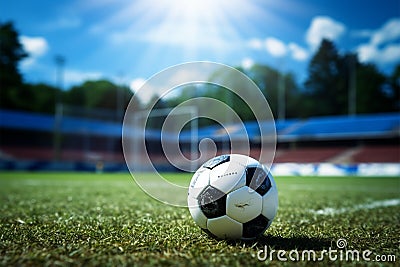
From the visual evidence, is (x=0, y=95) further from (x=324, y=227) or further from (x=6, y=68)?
(x=324, y=227)

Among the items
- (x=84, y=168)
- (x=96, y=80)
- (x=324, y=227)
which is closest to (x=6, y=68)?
(x=96, y=80)

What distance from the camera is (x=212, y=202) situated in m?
2.58

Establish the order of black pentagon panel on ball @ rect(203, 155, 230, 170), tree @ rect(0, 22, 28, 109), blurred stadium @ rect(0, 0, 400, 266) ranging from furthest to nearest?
tree @ rect(0, 22, 28, 109), blurred stadium @ rect(0, 0, 400, 266), black pentagon panel on ball @ rect(203, 155, 230, 170)

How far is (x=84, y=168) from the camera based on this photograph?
2661 centimetres

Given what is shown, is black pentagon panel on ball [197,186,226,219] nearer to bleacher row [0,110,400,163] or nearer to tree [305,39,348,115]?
bleacher row [0,110,400,163]

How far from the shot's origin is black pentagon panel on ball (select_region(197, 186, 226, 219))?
8.40 feet

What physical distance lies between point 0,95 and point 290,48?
2920 cm

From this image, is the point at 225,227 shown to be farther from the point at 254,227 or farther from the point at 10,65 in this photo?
the point at 10,65

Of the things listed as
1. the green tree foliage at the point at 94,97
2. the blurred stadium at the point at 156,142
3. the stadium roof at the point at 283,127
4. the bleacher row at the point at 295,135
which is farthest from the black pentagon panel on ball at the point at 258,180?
the green tree foliage at the point at 94,97
